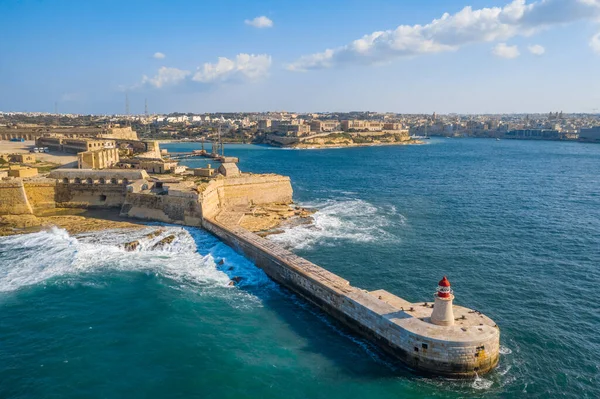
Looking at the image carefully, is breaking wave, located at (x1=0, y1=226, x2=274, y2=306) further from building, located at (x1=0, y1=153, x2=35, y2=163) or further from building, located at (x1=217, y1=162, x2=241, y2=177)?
building, located at (x1=0, y1=153, x2=35, y2=163)

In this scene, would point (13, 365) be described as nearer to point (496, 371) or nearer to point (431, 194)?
point (496, 371)

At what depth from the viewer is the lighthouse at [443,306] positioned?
12928 mm

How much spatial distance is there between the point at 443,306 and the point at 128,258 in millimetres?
14354

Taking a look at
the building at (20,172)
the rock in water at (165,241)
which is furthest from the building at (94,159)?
the rock in water at (165,241)

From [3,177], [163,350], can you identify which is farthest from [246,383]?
[3,177]

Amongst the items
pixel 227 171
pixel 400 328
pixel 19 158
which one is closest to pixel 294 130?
pixel 19 158

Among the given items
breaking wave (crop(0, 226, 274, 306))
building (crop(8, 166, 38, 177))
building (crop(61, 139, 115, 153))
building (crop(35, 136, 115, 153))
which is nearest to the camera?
breaking wave (crop(0, 226, 274, 306))

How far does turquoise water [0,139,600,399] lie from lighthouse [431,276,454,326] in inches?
64.0

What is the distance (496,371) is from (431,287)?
5.81 meters

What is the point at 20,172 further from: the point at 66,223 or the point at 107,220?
the point at 107,220

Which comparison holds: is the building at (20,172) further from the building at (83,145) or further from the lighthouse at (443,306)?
the lighthouse at (443,306)

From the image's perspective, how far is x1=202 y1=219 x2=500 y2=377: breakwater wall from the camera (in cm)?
1248

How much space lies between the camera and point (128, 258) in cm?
2133

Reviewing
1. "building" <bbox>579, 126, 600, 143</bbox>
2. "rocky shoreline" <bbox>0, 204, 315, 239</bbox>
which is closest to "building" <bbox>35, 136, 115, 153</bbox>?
"rocky shoreline" <bbox>0, 204, 315, 239</bbox>
